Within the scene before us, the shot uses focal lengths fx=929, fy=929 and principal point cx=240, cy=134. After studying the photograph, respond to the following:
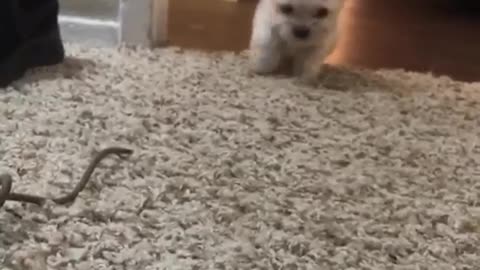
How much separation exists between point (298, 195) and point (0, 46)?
727mm

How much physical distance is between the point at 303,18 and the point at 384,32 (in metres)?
0.63

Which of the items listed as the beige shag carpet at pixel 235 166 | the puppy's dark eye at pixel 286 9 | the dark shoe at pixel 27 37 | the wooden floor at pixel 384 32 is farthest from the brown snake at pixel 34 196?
the wooden floor at pixel 384 32

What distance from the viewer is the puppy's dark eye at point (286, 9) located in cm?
192

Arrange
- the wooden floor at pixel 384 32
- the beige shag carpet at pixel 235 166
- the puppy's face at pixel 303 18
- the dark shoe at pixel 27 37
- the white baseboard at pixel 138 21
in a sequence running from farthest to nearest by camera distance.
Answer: the wooden floor at pixel 384 32 → the white baseboard at pixel 138 21 → the puppy's face at pixel 303 18 → the dark shoe at pixel 27 37 → the beige shag carpet at pixel 235 166

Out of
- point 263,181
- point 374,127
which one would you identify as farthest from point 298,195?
point 374,127

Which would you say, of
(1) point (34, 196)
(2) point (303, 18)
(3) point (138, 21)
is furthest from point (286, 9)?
(1) point (34, 196)

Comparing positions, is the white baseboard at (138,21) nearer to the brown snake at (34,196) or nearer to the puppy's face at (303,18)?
the puppy's face at (303,18)

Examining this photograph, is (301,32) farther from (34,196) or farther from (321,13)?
(34,196)

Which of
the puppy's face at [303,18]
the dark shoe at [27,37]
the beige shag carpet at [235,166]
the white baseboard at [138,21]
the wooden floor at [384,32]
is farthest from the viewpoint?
the wooden floor at [384,32]

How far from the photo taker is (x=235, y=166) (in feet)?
4.85

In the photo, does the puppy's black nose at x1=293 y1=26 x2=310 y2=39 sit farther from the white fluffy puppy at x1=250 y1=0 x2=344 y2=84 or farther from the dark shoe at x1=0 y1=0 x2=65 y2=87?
the dark shoe at x1=0 y1=0 x2=65 y2=87

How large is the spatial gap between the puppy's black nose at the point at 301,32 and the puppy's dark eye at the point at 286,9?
0.13 feet

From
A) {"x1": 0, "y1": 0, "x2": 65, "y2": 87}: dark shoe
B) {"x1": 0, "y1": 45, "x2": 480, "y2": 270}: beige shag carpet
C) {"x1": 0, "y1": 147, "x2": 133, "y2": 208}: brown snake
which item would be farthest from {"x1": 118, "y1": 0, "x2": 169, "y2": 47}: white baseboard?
{"x1": 0, "y1": 147, "x2": 133, "y2": 208}: brown snake

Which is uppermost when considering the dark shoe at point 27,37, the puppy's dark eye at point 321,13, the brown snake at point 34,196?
the puppy's dark eye at point 321,13
